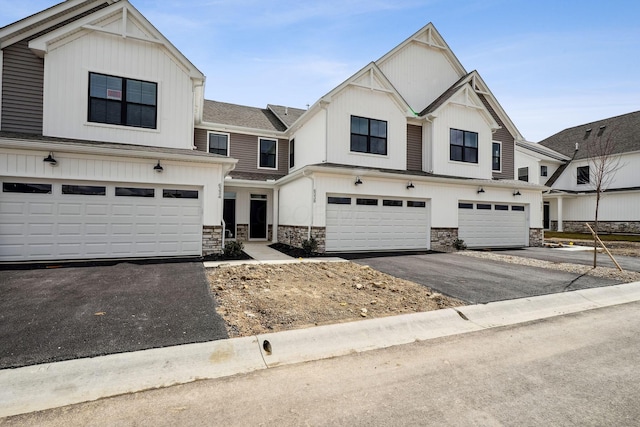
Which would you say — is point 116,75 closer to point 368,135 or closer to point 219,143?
point 219,143

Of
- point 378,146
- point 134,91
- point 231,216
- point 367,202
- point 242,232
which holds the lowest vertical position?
point 242,232

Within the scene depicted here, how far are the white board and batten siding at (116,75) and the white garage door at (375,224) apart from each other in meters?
6.54

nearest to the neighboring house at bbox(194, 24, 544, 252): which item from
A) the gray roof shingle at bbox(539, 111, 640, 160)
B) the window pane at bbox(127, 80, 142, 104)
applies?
the window pane at bbox(127, 80, 142, 104)

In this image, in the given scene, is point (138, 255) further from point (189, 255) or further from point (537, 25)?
point (537, 25)

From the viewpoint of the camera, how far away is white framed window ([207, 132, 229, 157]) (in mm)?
17125

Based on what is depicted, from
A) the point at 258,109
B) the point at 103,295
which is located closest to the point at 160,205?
the point at 103,295

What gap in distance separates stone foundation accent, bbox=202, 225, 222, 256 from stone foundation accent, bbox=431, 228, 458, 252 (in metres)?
9.39

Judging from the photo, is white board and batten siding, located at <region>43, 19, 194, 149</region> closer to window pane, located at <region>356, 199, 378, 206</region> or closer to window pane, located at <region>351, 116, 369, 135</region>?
window pane, located at <region>351, 116, 369, 135</region>

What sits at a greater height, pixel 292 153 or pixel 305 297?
pixel 292 153

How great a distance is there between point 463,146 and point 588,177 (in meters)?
16.7

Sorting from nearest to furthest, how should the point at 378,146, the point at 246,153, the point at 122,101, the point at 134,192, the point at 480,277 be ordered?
the point at 480,277 < the point at 134,192 < the point at 122,101 < the point at 378,146 < the point at 246,153

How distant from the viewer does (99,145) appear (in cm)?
988

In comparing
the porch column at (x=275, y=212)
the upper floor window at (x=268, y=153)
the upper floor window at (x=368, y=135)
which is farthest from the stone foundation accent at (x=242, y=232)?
the upper floor window at (x=368, y=135)

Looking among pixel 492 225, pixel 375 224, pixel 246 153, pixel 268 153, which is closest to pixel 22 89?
pixel 246 153
